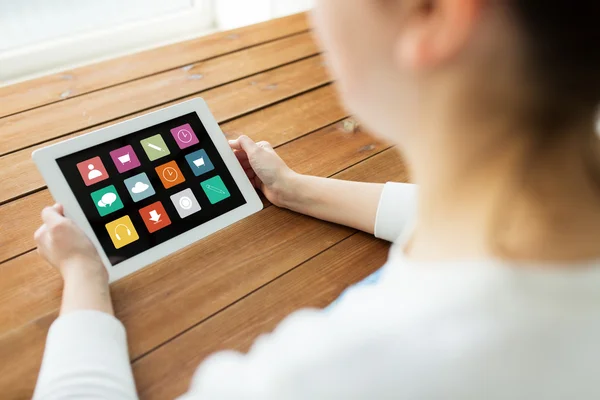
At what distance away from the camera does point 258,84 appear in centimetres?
105

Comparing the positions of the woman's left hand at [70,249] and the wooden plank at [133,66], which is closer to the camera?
the woman's left hand at [70,249]

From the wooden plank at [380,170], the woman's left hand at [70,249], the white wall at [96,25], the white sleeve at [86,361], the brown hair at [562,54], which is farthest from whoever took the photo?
the white wall at [96,25]

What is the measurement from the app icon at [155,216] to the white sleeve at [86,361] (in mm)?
129

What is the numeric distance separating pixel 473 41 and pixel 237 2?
1.91 meters

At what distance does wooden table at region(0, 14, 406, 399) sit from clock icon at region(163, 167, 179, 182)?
96 mm

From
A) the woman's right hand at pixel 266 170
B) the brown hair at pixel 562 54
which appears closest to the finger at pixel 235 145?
the woman's right hand at pixel 266 170

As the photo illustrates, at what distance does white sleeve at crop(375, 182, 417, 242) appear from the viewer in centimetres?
74

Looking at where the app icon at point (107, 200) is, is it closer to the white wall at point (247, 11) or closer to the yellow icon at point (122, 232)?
the yellow icon at point (122, 232)

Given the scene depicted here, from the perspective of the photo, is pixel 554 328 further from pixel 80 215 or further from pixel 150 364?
pixel 80 215

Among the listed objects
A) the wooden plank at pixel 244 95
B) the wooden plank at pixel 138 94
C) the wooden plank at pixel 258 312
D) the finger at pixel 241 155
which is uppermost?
the wooden plank at pixel 138 94

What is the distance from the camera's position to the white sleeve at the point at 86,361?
1.71 ft

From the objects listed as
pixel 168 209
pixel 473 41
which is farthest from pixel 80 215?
pixel 473 41

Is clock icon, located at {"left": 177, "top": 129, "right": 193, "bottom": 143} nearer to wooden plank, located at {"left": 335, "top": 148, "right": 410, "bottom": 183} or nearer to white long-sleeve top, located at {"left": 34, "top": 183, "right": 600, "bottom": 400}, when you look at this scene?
wooden plank, located at {"left": 335, "top": 148, "right": 410, "bottom": 183}

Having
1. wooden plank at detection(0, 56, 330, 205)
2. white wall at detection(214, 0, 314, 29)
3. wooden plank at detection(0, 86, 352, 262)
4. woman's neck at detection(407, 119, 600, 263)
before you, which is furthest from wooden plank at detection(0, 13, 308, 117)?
woman's neck at detection(407, 119, 600, 263)
